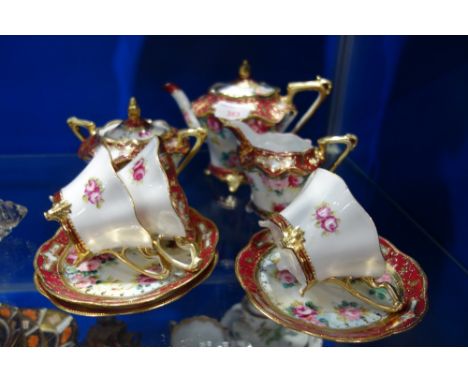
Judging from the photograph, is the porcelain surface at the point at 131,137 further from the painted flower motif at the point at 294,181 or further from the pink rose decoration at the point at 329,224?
the pink rose decoration at the point at 329,224

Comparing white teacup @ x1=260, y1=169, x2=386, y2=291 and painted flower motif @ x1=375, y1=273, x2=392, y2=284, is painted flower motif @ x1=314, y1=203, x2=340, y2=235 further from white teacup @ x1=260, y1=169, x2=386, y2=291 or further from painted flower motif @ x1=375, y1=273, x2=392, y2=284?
painted flower motif @ x1=375, y1=273, x2=392, y2=284

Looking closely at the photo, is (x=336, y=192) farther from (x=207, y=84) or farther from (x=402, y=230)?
(x=207, y=84)

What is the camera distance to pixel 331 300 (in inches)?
27.3

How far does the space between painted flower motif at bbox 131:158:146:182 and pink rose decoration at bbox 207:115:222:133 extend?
0.86ft

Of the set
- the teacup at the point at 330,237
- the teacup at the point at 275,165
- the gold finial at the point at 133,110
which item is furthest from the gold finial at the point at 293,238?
the gold finial at the point at 133,110

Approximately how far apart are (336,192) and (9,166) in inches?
34.5

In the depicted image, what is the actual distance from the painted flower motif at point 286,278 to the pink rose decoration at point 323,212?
0.46 feet

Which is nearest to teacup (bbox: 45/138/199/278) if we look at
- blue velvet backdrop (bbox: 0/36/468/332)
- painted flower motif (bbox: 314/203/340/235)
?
painted flower motif (bbox: 314/203/340/235)

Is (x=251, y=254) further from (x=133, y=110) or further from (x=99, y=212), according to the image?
(x=133, y=110)

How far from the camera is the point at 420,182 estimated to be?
897mm

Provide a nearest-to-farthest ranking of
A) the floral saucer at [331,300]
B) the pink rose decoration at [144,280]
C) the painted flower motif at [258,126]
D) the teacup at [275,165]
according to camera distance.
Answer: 1. the floral saucer at [331,300]
2. the pink rose decoration at [144,280]
3. the teacup at [275,165]
4. the painted flower motif at [258,126]

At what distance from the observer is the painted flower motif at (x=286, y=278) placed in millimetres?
723

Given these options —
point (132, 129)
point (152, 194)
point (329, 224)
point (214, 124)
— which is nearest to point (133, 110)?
point (132, 129)

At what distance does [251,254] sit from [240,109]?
1.10 feet
